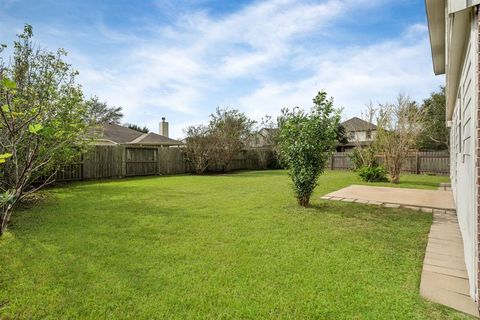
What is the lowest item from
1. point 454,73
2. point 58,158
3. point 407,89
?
point 58,158

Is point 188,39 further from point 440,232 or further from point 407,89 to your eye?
point 407,89

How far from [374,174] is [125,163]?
39.5 feet

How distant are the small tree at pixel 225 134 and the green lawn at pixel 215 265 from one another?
37.2 feet

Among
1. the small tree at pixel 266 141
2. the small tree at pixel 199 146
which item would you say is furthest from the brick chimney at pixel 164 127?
the small tree at pixel 199 146

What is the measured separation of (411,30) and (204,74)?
8.09m

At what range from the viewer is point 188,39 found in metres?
9.28

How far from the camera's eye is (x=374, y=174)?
11375mm

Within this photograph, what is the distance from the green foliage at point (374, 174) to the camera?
1138cm

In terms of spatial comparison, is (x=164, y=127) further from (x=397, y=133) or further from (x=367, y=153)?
(x=397, y=133)

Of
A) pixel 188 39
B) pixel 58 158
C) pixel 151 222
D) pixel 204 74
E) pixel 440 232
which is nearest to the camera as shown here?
pixel 440 232

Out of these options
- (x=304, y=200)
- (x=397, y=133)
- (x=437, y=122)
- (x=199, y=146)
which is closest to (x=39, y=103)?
(x=304, y=200)

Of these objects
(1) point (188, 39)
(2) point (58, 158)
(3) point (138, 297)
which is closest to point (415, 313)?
(3) point (138, 297)

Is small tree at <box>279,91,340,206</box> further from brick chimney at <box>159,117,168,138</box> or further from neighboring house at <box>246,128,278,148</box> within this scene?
brick chimney at <box>159,117,168,138</box>

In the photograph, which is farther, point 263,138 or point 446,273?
point 263,138
